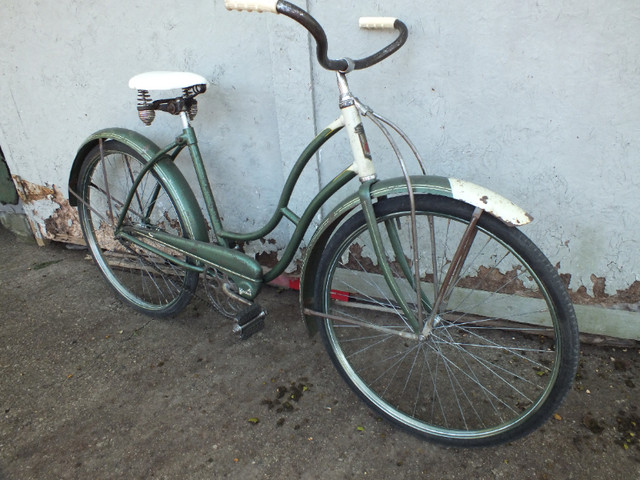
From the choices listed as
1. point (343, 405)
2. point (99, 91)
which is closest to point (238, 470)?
point (343, 405)

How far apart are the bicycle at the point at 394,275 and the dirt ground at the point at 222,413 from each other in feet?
0.47

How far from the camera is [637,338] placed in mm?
2303

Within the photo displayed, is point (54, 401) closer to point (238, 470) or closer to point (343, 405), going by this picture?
point (238, 470)

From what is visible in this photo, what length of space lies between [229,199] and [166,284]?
714 millimetres

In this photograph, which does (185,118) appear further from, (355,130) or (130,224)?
(355,130)

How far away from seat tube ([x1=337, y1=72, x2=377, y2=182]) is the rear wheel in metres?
1.23

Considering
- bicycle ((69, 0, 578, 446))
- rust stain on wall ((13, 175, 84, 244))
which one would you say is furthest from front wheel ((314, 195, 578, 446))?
rust stain on wall ((13, 175, 84, 244))

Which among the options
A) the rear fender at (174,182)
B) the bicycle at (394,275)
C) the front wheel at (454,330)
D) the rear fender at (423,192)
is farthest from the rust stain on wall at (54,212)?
the rear fender at (423,192)

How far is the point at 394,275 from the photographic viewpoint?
2451 millimetres

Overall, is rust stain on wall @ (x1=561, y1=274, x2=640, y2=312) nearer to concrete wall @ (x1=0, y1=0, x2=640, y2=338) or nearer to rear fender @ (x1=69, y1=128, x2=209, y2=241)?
concrete wall @ (x1=0, y1=0, x2=640, y2=338)

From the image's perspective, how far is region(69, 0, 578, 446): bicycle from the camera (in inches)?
64.0

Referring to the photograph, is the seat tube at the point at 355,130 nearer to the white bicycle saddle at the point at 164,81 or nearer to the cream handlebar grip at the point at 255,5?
the cream handlebar grip at the point at 255,5

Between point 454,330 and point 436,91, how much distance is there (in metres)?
1.24

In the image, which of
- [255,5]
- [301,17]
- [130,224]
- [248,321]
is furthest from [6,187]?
[301,17]
